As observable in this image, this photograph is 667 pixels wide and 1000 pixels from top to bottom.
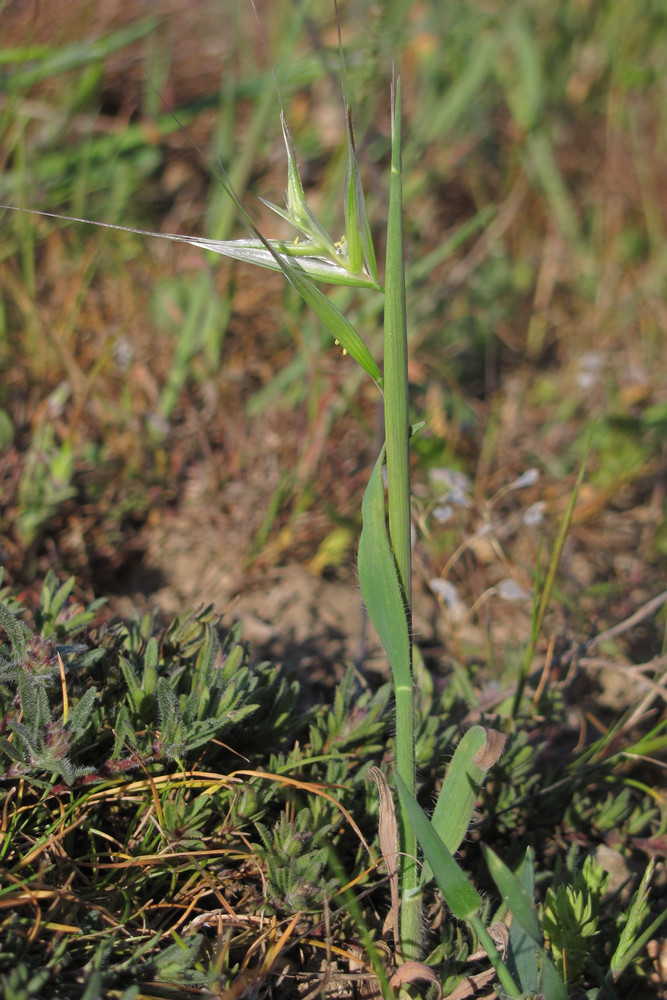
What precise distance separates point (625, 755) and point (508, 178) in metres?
2.53

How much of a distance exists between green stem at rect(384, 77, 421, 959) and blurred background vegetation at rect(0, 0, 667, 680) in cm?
54

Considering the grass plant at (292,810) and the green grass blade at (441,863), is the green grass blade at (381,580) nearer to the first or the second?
→ the grass plant at (292,810)

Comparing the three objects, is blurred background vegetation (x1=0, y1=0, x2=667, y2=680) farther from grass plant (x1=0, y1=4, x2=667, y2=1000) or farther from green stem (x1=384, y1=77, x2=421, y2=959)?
green stem (x1=384, y1=77, x2=421, y2=959)

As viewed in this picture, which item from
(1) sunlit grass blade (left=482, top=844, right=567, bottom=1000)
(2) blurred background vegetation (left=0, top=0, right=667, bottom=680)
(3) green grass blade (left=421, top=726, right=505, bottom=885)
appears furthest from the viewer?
(2) blurred background vegetation (left=0, top=0, right=667, bottom=680)

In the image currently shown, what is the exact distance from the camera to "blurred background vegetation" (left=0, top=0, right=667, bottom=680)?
212 cm

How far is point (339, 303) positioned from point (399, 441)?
163 cm

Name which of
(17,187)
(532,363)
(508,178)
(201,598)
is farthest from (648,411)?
(17,187)

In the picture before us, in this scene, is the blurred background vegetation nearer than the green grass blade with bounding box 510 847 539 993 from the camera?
No

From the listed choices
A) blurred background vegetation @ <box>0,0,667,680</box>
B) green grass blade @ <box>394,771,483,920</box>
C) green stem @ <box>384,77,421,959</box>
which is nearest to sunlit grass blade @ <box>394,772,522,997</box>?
green grass blade @ <box>394,771,483,920</box>

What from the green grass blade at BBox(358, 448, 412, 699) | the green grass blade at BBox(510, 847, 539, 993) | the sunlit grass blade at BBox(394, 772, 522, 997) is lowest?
the green grass blade at BBox(510, 847, 539, 993)

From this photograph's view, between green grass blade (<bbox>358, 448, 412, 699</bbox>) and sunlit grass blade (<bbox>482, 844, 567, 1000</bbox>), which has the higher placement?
green grass blade (<bbox>358, 448, 412, 699</bbox>)

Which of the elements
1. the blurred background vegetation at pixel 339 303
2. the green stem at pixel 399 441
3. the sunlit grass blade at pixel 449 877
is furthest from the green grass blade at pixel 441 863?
the blurred background vegetation at pixel 339 303

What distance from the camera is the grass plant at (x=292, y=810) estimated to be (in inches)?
38.8

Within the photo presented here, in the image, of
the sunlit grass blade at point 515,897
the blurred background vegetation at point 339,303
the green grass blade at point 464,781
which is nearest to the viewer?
the sunlit grass blade at point 515,897
